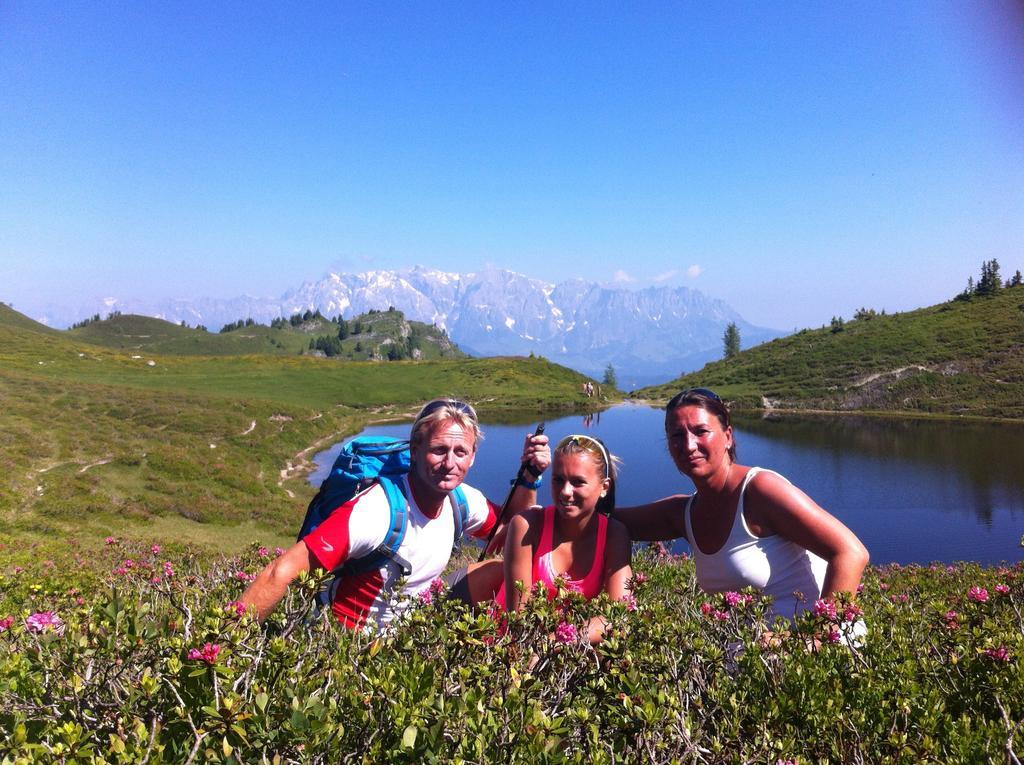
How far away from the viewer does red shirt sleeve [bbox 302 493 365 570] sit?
4.05 meters

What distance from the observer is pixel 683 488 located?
4703cm

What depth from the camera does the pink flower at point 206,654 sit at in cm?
230

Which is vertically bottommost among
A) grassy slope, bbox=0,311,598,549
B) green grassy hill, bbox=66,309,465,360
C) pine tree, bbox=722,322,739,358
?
grassy slope, bbox=0,311,598,549

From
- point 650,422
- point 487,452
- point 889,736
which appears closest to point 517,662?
point 889,736

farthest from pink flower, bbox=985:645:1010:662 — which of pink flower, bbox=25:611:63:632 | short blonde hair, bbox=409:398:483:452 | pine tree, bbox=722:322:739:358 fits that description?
pine tree, bbox=722:322:739:358

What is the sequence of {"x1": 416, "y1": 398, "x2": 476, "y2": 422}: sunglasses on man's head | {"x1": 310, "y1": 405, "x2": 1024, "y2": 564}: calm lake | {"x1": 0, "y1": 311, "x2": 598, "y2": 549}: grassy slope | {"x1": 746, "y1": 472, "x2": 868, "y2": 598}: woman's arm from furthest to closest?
{"x1": 310, "y1": 405, "x2": 1024, "y2": 564}: calm lake < {"x1": 0, "y1": 311, "x2": 598, "y2": 549}: grassy slope < {"x1": 416, "y1": 398, "x2": 476, "y2": 422}: sunglasses on man's head < {"x1": 746, "y1": 472, "x2": 868, "y2": 598}: woman's arm

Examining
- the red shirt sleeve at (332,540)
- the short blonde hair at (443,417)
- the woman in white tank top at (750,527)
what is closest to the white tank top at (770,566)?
the woman in white tank top at (750,527)

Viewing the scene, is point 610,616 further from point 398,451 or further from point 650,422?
point 650,422

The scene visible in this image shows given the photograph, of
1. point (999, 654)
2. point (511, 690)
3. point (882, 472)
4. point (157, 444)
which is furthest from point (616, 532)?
point (882, 472)

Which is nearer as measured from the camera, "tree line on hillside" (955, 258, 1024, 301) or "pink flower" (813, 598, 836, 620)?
"pink flower" (813, 598, 836, 620)

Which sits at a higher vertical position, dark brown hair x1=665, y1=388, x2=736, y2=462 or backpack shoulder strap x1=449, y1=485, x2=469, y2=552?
dark brown hair x1=665, y1=388, x2=736, y2=462

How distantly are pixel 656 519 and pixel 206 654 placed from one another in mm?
3704

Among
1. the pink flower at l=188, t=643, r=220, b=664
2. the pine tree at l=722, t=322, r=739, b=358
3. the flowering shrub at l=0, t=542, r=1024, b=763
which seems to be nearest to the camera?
the flowering shrub at l=0, t=542, r=1024, b=763

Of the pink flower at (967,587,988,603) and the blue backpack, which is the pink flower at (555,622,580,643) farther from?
the pink flower at (967,587,988,603)
